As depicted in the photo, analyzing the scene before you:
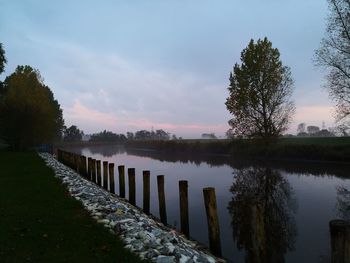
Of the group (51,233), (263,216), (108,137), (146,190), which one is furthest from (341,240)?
(108,137)

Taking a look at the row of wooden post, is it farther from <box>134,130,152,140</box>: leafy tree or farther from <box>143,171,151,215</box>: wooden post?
<box>134,130,152,140</box>: leafy tree

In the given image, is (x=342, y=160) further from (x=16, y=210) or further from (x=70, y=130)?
(x=70, y=130)

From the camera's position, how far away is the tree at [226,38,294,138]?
124 ft

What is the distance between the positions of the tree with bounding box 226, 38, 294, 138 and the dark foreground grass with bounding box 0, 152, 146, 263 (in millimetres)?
26878

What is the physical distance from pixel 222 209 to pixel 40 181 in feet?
28.3

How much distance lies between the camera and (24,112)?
4666 cm

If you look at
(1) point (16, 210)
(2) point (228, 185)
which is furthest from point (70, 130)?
(1) point (16, 210)

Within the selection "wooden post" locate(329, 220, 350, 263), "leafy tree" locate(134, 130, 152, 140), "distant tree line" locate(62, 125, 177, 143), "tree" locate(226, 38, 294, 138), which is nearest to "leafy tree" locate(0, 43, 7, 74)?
"tree" locate(226, 38, 294, 138)

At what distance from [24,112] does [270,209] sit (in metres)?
37.9

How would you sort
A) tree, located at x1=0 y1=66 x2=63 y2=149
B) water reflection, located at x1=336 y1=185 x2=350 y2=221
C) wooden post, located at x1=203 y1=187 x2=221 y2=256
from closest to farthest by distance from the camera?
wooden post, located at x1=203 y1=187 x2=221 y2=256 < water reflection, located at x1=336 y1=185 x2=350 y2=221 < tree, located at x1=0 y1=66 x2=63 y2=149

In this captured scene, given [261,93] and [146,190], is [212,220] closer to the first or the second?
[146,190]

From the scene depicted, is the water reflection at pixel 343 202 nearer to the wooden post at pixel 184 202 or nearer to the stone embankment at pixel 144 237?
the wooden post at pixel 184 202

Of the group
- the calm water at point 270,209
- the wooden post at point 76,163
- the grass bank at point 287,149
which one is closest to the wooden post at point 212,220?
the calm water at point 270,209

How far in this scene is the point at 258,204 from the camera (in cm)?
847
